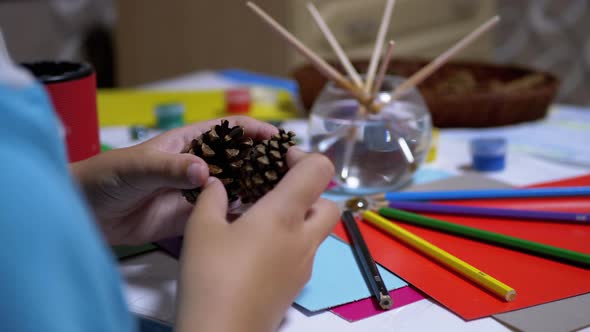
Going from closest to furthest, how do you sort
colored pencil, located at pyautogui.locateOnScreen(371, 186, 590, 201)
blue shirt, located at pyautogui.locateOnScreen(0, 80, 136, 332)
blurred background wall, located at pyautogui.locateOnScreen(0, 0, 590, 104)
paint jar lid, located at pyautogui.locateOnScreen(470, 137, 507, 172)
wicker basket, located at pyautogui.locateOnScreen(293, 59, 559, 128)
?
blue shirt, located at pyautogui.locateOnScreen(0, 80, 136, 332)
colored pencil, located at pyautogui.locateOnScreen(371, 186, 590, 201)
paint jar lid, located at pyautogui.locateOnScreen(470, 137, 507, 172)
wicker basket, located at pyautogui.locateOnScreen(293, 59, 559, 128)
blurred background wall, located at pyautogui.locateOnScreen(0, 0, 590, 104)

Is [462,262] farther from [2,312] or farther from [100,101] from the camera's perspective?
[100,101]

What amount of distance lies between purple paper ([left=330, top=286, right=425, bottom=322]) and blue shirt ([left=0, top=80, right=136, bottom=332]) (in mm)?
A: 225

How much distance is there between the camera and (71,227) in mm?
238

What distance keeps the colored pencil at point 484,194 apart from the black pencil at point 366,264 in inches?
2.5

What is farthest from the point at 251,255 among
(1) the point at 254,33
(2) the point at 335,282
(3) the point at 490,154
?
(1) the point at 254,33

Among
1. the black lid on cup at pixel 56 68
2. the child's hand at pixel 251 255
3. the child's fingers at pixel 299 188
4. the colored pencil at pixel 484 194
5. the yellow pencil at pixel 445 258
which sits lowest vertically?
the yellow pencil at pixel 445 258

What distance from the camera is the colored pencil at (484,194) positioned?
60cm

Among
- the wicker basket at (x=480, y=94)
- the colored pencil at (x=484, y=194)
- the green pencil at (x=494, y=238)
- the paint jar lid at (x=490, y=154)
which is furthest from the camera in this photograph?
the wicker basket at (x=480, y=94)

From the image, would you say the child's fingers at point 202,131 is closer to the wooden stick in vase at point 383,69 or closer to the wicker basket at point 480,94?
the wooden stick in vase at point 383,69

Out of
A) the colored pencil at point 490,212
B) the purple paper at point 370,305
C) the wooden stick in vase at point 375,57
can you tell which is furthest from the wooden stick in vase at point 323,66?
the purple paper at point 370,305

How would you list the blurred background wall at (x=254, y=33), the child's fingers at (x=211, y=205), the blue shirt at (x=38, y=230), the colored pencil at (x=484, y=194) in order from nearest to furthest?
the blue shirt at (x=38, y=230) → the child's fingers at (x=211, y=205) → the colored pencil at (x=484, y=194) → the blurred background wall at (x=254, y=33)

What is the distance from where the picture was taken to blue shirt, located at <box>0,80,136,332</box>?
0.76 ft

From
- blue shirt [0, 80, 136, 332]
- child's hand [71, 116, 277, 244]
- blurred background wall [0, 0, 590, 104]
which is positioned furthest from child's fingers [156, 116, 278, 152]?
blurred background wall [0, 0, 590, 104]

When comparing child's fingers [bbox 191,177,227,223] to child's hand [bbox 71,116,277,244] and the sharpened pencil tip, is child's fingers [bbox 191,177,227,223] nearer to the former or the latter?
child's hand [bbox 71,116,277,244]
